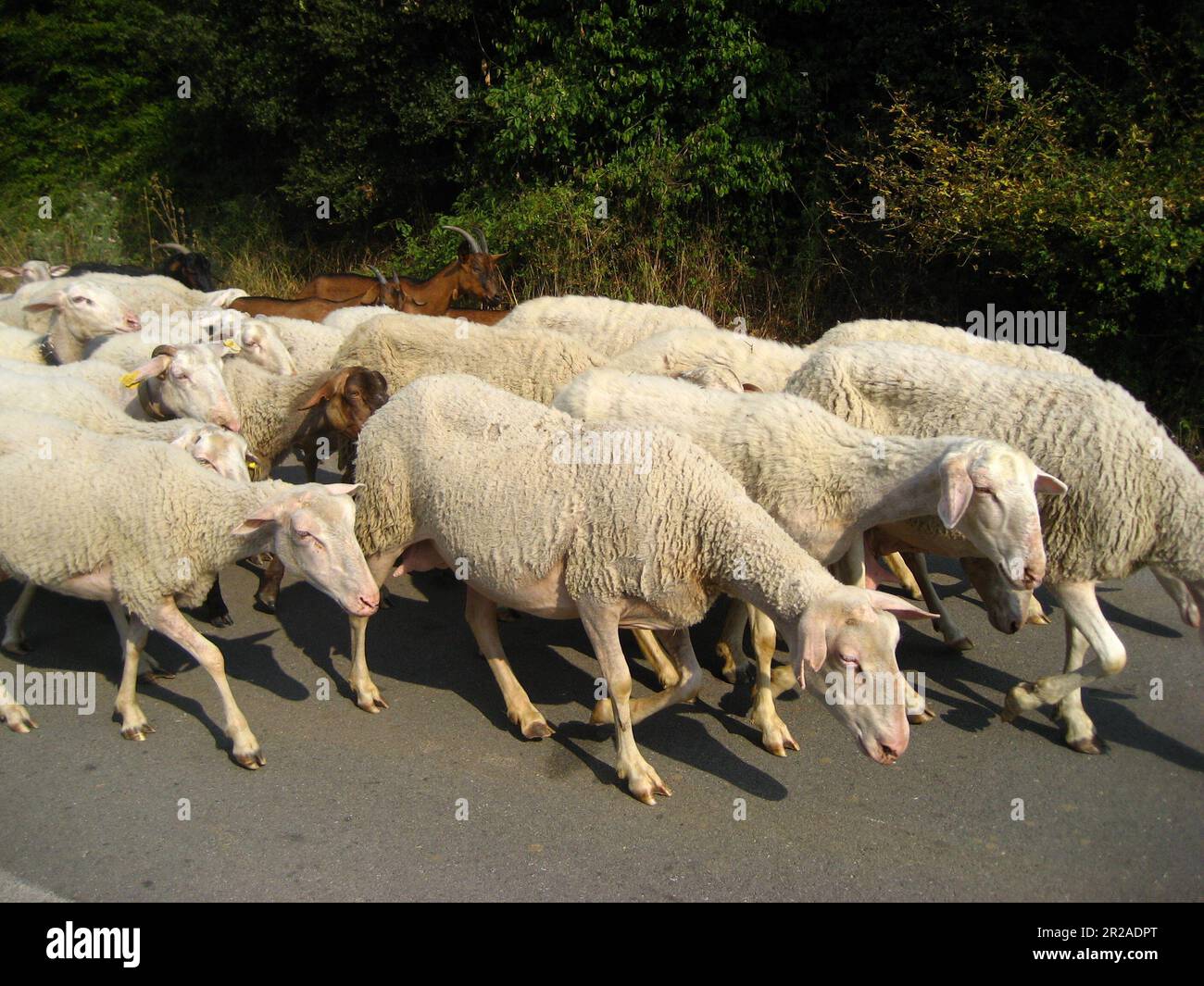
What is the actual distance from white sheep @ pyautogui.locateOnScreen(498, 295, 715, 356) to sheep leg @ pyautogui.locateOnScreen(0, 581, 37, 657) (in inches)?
149

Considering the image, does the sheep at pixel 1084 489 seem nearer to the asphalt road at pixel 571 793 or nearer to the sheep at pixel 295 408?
the asphalt road at pixel 571 793

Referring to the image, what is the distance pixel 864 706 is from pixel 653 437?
1597mm

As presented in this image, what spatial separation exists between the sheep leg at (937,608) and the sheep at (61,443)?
3928 mm

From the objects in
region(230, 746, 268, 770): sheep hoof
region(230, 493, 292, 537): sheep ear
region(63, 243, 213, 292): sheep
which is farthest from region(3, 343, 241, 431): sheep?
region(63, 243, 213, 292): sheep

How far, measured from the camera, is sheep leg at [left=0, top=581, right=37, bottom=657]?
21.8 ft

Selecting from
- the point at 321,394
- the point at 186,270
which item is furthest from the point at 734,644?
the point at 186,270

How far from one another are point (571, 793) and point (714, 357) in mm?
3327

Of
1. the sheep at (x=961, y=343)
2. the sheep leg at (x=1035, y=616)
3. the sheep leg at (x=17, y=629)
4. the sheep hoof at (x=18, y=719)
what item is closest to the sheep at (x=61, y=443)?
the sheep leg at (x=17, y=629)

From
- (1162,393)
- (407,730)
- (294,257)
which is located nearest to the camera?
(407,730)

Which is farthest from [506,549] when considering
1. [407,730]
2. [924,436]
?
[924,436]

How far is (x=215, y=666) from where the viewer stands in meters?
5.52

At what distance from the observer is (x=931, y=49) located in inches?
500

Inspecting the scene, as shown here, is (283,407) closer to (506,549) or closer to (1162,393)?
(506,549)

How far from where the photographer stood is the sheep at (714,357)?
7.38 metres
